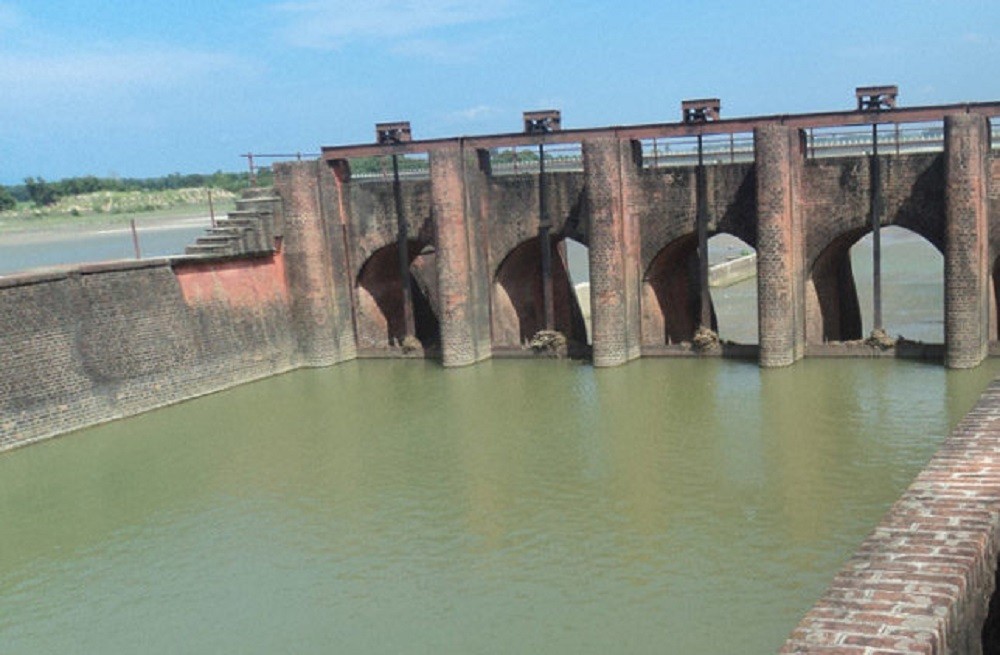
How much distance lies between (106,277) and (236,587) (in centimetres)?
788

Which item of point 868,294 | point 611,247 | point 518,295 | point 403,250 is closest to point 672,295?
point 611,247

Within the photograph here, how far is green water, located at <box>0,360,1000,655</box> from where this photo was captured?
7.98 meters

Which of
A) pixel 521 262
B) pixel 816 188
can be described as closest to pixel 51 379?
pixel 521 262

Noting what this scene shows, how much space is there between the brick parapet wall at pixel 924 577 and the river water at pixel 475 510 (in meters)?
1.99

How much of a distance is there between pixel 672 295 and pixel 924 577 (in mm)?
13277

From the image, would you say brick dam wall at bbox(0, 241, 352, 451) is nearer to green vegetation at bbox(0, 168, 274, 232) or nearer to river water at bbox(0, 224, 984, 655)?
river water at bbox(0, 224, 984, 655)

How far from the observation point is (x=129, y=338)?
15.5 metres

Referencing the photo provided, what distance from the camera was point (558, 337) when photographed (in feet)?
57.3

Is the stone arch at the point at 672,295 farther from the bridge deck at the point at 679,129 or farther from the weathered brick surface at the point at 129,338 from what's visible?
the weathered brick surface at the point at 129,338

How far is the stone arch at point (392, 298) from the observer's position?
1894 cm

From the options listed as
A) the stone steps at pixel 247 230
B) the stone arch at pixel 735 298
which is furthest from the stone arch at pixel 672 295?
Result: the stone steps at pixel 247 230

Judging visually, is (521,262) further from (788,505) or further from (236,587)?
(236,587)

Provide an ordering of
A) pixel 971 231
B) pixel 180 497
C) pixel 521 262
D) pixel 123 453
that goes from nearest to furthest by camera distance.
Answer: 1. pixel 180 497
2. pixel 123 453
3. pixel 971 231
4. pixel 521 262

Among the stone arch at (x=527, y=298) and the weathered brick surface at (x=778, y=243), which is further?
the stone arch at (x=527, y=298)
